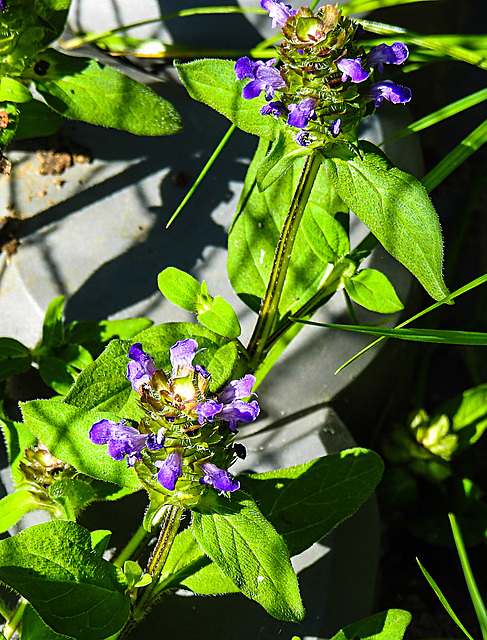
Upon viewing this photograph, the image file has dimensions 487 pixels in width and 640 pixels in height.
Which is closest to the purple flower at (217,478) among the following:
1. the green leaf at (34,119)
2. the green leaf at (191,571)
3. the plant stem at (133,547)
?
the green leaf at (191,571)

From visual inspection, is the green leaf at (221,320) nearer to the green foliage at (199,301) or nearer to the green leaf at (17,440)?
the green foliage at (199,301)

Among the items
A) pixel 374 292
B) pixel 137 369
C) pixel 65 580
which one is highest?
pixel 137 369

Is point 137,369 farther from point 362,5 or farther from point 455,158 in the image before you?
point 362,5

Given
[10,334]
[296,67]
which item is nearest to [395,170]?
[296,67]

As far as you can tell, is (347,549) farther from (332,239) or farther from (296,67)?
(296,67)

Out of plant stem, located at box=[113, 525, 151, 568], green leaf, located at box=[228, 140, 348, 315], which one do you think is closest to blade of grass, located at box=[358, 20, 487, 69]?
green leaf, located at box=[228, 140, 348, 315]

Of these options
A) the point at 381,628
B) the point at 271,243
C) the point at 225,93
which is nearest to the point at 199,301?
the point at 271,243

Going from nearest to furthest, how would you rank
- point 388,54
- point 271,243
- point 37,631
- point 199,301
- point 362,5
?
point 388,54 < point 37,631 < point 199,301 < point 271,243 < point 362,5
